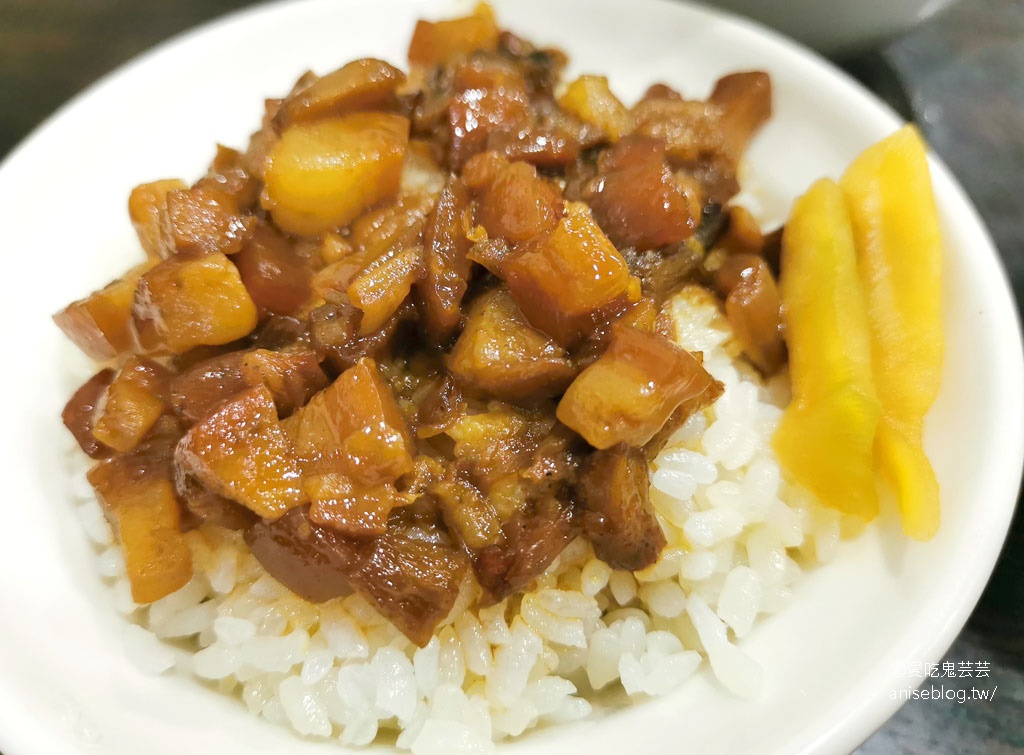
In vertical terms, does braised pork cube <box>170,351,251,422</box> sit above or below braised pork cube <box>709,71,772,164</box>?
above

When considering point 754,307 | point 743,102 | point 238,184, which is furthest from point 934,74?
point 238,184

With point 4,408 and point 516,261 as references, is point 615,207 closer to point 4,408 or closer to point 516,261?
point 516,261

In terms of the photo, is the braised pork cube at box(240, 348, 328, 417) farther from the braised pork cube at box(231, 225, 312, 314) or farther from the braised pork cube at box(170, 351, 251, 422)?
the braised pork cube at box(231, 225, 312, 314)

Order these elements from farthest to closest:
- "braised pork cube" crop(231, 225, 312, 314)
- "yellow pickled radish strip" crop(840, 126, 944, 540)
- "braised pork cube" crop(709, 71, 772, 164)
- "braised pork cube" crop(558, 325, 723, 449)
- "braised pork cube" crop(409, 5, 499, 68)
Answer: "braised pork cube" crop(709, 71, 772, 164) → "braised pork cube" crop(409, 5, 499, 68) → "braised pork cube" crop(231, 225, 312, 314) → "yellow pickled radish strip" crop(840, 126, 944, 540) → "braised pork cube" crop(558, 325, 723, 449)

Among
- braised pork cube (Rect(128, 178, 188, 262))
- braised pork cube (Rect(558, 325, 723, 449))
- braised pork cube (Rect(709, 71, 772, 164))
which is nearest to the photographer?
braised pork cube (Rect(558, 325, 723, 449))

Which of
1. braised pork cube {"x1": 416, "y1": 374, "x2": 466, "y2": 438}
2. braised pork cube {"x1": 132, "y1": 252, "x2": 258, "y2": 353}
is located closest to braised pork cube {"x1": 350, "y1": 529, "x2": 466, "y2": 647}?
braised pork cube {"x1": 416, "y1": 374, "x2": 466, "y2": 438}
